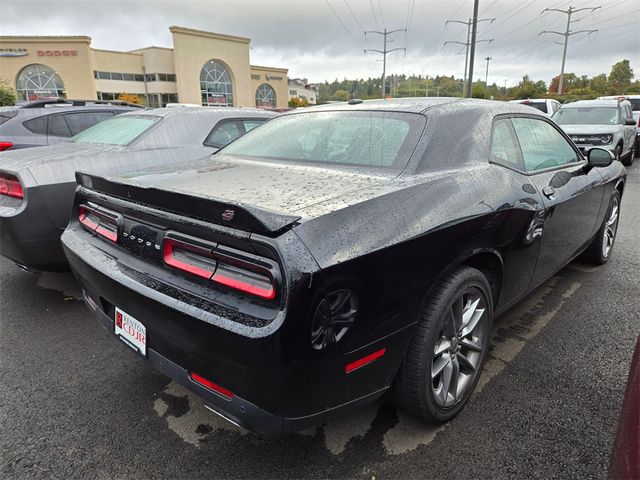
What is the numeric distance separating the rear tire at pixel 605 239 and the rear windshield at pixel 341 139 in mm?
2772

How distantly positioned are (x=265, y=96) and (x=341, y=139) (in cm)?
6489

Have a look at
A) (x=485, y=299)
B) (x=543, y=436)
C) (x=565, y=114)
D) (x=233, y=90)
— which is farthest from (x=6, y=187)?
(x=233, y=90)

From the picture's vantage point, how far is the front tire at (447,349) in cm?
195

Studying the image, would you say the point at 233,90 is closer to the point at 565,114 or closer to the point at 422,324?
the point at 565,114

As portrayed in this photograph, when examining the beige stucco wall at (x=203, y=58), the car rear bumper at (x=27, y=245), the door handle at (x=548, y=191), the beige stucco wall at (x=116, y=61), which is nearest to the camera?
the door handle at (x=548, y=191)

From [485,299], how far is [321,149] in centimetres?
127

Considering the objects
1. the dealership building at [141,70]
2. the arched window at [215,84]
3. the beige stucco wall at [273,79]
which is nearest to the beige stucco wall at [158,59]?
the dealership building at [141,70]

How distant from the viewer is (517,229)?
248 centimetres

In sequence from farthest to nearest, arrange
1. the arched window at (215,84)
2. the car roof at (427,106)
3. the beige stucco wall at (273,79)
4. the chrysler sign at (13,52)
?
the beige stucco wall at (273,79), the arched window at (215,84), the chrysler sign at (13,52), the car roof at (427,106)

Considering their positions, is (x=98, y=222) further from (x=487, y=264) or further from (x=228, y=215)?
(x=487, y=264)

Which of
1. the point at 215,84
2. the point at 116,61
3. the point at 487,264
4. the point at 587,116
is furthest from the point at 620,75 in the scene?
the point at 487,264

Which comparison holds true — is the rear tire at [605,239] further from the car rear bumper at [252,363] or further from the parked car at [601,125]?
the parked car at [601,125]

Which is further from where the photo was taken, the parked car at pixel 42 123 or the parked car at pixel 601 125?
the parked car at pixel 601 125

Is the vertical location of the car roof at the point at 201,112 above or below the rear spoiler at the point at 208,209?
above
